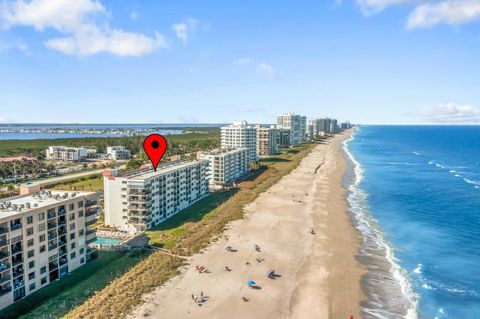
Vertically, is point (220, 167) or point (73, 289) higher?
point (220, 167)

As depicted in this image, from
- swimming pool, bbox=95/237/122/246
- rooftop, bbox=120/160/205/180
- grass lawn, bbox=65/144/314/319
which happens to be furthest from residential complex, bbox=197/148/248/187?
swimming pool, bbox=95/237/122/246

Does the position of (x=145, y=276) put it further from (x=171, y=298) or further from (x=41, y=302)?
(x=41, y=302)

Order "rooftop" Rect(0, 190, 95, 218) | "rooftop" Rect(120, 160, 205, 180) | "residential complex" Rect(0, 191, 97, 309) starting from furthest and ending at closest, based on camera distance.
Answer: "rooftop" Rect(120, 160, 205, 180), "rooftop" Rect(0, 190, 95, 218), "residential complex" Rect(0, 191, 97, 309)

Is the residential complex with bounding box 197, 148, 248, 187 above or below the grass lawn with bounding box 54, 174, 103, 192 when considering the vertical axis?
above

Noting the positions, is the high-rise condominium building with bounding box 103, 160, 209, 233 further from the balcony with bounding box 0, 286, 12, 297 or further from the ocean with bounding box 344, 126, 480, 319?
the ocean with bounding box 344, 126, 480, 319

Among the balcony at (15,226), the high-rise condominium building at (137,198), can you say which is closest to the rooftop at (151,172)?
the high-rise condominium building at (137,198)

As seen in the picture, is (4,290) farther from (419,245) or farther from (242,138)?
(242,138)

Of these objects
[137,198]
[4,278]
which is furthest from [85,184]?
[4,278]
